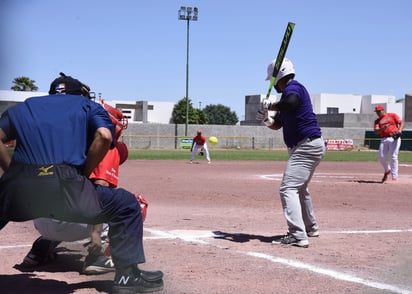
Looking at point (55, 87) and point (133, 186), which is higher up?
point (55, 87)

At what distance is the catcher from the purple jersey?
6.65ft

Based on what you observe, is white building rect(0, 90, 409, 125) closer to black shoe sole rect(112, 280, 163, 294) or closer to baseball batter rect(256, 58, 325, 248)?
baseball batter rect(256, 58, 325, 248)

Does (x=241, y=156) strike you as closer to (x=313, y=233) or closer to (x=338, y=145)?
(x=338, y=145)

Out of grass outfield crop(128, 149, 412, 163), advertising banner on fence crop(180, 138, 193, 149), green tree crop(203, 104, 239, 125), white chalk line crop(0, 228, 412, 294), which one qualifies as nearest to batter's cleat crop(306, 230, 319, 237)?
white chalk line crop(0, 228, 412, 294)

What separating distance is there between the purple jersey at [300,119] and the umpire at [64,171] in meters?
2.85

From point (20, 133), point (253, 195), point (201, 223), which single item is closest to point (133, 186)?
point (253, 195)

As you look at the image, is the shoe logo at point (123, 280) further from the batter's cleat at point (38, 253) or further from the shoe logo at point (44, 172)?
A: the batter's cleat at point (38, 253)

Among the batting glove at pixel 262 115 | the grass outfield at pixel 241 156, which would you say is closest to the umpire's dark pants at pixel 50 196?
the batting glove at pixel 262 115

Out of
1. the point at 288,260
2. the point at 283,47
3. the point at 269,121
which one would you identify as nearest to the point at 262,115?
the point at 269,121

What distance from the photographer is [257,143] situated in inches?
2328

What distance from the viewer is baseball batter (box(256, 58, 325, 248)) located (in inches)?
256

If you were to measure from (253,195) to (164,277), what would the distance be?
7.48 metres

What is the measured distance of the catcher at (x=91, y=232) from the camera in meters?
4.88

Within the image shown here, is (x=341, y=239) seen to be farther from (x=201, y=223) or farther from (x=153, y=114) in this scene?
(x=153, y=114)
